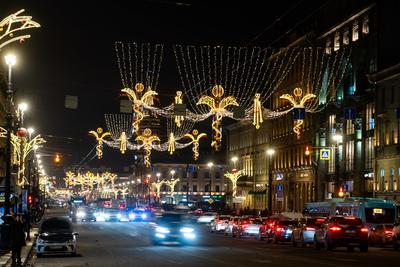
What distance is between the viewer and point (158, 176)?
17662cm

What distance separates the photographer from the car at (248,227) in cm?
5835

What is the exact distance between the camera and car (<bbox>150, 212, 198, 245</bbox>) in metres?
43.7

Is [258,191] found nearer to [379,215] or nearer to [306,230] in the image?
[379,215]

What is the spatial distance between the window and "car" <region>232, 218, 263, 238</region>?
71.6ft

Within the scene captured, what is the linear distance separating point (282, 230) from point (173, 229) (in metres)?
10.2

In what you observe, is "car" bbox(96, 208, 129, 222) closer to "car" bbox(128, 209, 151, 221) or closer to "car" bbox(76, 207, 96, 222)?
"car" bbox(128, 209, 151, 221)

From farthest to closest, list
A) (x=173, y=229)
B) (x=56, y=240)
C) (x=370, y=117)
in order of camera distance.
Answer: (x=370, y=117)
(x=173, y=229)
(x=56, y=240)

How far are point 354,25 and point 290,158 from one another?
2833 centimetres

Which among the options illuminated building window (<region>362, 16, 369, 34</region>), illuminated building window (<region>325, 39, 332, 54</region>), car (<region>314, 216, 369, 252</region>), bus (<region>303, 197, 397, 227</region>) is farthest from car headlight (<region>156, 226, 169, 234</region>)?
illuminated building window (<region>325, 39, 332, 54</region>)

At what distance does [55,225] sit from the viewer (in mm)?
35781

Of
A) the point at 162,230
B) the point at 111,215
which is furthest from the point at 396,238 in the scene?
the point at 111,215

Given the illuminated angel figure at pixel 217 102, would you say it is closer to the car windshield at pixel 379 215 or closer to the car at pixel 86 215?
the car windshield at pixel 379 215

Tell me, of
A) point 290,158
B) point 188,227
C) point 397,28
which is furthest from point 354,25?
point 188,227

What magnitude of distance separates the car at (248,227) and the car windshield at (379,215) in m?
7.71
